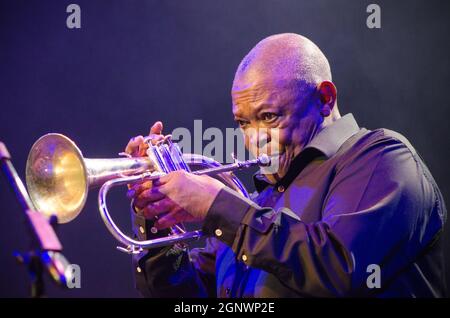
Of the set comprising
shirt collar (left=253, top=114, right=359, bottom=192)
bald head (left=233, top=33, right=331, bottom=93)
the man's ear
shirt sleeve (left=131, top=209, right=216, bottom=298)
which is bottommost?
shirt sleeve (left=131, top=209, right=216, bottom=298)

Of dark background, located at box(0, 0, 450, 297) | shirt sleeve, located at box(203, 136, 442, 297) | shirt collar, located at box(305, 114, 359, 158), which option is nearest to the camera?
shirt sleeve, located at box(203, 136, 442, 297)

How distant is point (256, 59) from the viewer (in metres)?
2.66

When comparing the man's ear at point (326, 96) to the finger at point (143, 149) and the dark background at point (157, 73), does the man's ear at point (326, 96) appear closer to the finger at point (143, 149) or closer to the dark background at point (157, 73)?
the finger at point (143, 149)

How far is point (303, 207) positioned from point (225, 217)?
1.51ft

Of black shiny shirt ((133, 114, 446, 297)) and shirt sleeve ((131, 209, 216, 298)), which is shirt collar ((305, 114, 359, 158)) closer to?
black shiny shirt ((133, 114, 446, 297))

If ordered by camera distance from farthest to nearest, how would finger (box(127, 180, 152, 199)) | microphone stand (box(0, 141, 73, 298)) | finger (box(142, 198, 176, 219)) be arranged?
finger (box(127, 180, 152, 199))
finger (box(142, 198, 176, 219))
microphone stand (box(0, 141, 73, 298))

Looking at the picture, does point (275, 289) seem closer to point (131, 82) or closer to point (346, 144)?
point (346, 144)

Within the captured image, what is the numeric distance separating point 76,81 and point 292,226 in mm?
2604

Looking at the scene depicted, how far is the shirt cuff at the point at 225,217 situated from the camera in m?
2.07

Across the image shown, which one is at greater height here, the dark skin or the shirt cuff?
the dark skin

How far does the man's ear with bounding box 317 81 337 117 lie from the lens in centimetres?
265

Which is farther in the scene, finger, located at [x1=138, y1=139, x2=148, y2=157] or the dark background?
the dark background

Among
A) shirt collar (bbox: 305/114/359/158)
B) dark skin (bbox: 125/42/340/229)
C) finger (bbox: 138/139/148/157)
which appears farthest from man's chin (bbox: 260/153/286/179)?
finger (bbox: 138/139/148/157)
